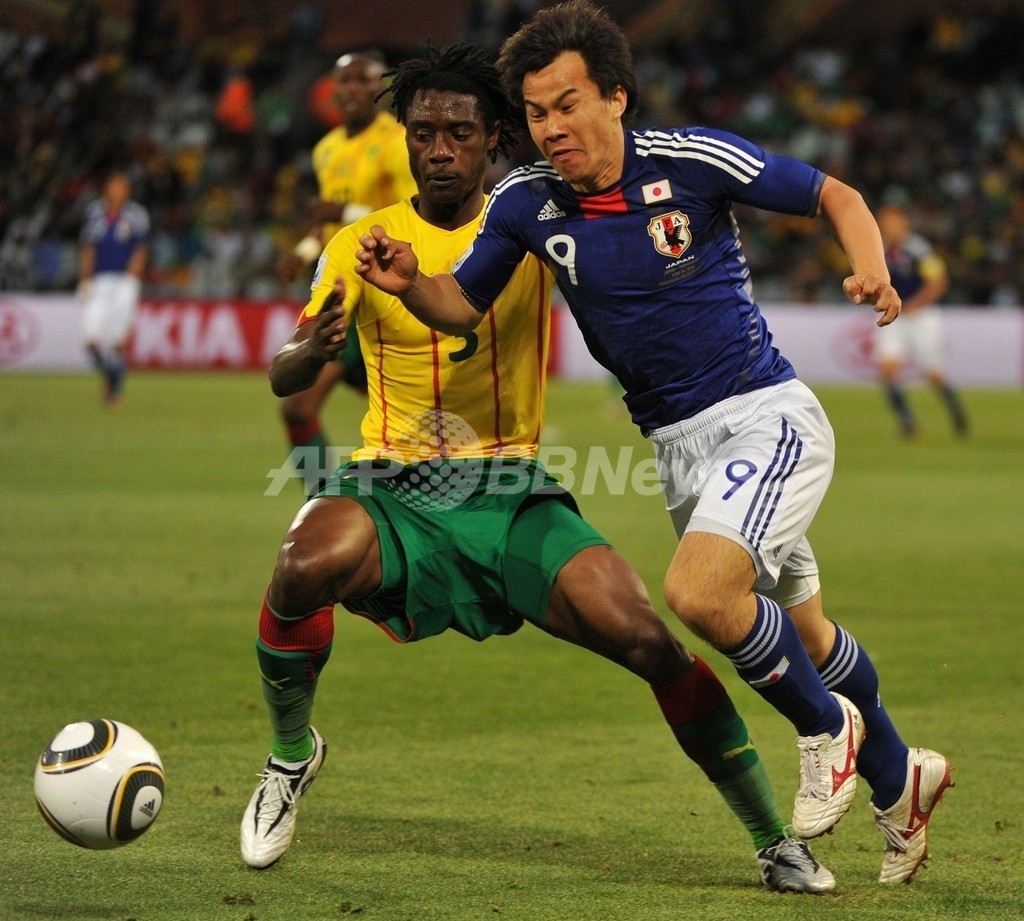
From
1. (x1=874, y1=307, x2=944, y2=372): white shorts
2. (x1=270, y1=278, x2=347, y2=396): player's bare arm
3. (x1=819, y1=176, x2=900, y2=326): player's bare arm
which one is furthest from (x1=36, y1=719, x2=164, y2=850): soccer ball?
(x1=874, y1=307, x2=944, y2=372): white shorts

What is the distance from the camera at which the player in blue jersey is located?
4016 millimetres

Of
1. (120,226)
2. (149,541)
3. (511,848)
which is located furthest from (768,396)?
(120,226)

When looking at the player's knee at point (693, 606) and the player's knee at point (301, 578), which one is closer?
the player's knee at point (693, 606)

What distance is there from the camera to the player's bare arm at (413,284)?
13.1 feet

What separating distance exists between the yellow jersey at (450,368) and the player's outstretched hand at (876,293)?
38.7 inches

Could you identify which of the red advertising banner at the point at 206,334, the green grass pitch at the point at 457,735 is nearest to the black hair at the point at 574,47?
the green grass pitch at the point at 457,735

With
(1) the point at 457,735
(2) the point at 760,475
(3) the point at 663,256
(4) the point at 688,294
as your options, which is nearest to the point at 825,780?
(2) the point at 760,475

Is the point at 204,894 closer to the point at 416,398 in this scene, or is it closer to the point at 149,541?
the point at 416,398

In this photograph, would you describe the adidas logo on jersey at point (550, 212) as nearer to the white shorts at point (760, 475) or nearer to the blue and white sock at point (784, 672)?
the white shorts at point (760, 475)

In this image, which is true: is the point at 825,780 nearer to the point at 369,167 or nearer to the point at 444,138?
the point at 444,138

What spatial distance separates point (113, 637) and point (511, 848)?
11.0 ft

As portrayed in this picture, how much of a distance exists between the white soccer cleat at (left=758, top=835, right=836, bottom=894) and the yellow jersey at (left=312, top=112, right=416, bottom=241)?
4.90m

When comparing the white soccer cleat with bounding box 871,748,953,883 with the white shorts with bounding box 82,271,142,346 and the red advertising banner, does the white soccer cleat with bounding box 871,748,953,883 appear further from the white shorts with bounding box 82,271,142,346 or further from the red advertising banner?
the red advertising banner

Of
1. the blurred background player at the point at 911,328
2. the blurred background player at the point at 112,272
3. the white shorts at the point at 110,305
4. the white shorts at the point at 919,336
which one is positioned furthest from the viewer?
the white shorts at the point at 110,305
